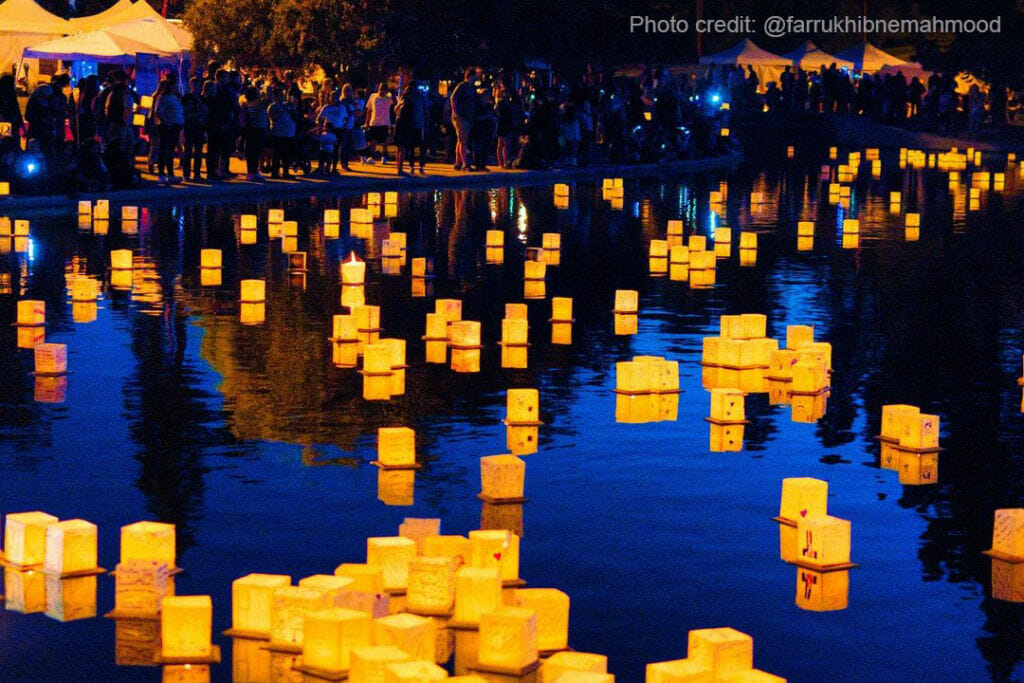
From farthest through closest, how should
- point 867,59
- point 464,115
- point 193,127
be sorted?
point 867,59, point 464,115, point 193,127

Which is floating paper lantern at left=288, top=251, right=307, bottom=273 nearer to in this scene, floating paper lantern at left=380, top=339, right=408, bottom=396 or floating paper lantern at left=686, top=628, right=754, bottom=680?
floating paper lantern at left=380, top=339, right=408, bottom=396

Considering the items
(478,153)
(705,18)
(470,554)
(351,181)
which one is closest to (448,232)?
(351,181)

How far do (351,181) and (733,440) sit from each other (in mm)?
23637

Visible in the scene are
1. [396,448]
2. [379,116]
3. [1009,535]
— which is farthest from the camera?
[379,116]

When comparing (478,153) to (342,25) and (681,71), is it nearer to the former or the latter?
(342,25)

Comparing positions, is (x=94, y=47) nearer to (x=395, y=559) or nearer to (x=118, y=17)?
(x=118, y=17)

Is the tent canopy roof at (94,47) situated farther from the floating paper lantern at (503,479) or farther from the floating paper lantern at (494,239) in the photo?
the floating paper lantern at (503,479)

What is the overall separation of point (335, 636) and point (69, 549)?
5.82 feet

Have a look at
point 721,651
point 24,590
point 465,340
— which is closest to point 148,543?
point 24,590

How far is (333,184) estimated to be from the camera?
1308 inches

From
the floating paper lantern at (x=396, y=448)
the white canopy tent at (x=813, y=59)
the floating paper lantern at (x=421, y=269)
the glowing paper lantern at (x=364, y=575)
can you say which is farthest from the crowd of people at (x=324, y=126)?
the glowing paper lantern at (x=364, y=575)

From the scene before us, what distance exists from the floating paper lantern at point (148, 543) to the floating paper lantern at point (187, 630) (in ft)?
3.13

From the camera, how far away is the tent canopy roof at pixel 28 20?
4506 centimetres

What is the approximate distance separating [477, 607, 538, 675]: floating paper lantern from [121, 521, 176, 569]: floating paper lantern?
1.66 metres
